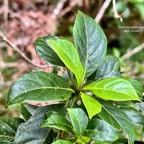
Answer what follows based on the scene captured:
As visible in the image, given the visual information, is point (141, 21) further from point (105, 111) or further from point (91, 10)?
point (105, 111)

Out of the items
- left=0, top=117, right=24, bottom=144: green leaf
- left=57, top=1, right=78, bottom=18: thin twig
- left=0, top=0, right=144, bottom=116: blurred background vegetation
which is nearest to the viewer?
left=0, top=117, right=24, bottom=144: green leaf

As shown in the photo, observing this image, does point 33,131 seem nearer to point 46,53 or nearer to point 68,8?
point 46,53

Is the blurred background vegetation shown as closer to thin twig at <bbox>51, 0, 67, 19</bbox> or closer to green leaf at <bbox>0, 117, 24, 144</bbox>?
thin twig at <bbox>51, 0, 67, 19</bbox>

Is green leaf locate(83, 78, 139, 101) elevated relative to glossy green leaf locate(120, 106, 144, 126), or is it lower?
elevated

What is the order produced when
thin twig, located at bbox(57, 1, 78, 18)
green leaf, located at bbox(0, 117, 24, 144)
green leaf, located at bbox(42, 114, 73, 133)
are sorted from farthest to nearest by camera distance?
1. thin twig, located at bbox(57, 1, 78, 18)
2. green leaf, located at bbox(0, 117, 24, 144)
3. green leaf, located at bbox(42, 114, 73, 133)

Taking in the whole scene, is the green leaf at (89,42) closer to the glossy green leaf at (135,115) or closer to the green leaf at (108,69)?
the green leaf at (108,69)

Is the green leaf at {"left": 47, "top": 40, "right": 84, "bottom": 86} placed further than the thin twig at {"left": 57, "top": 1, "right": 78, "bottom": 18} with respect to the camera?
No

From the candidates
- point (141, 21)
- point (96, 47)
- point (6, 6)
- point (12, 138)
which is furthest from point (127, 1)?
point (12, 138)

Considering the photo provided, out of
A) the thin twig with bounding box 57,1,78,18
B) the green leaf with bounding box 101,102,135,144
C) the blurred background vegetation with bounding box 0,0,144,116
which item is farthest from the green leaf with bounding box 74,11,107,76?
the thin twig with bounding box 57,1,78,18

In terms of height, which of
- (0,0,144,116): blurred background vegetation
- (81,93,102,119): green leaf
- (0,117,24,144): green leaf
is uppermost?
(0,0,144,116): blurred background vegetation
